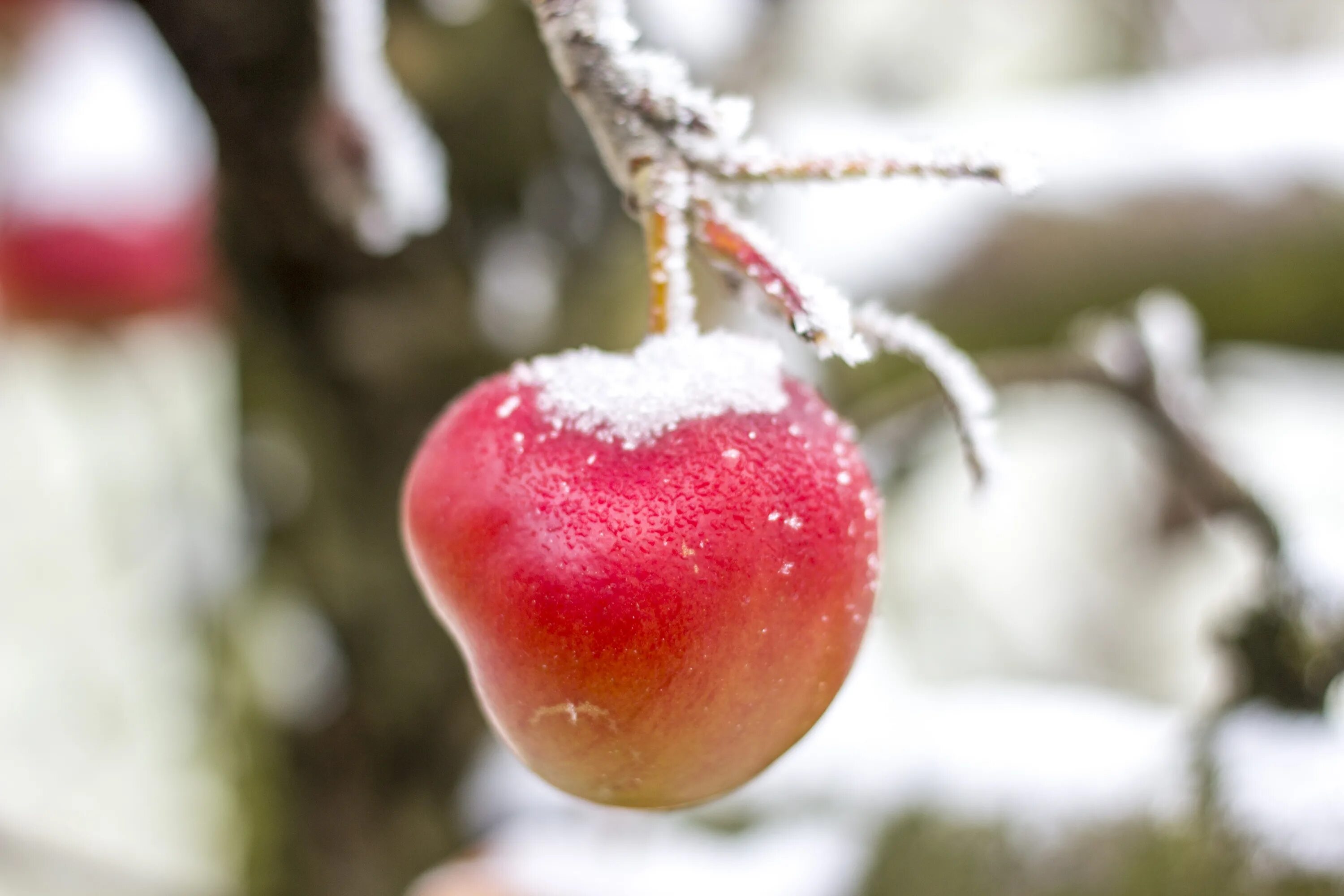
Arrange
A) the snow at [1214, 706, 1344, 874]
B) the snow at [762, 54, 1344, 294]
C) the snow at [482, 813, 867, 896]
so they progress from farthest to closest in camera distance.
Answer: the snow at [762, 54, 1344, 294] → the snow at [482, 813, 867, 896] → the snow at [1214, 706, 1344, 874]

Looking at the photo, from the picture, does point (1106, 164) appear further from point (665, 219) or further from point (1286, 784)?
point (665, 219)

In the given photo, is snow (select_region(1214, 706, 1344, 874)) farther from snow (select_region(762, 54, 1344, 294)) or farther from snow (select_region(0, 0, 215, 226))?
snow (select_region(0, 0, 215, 226))

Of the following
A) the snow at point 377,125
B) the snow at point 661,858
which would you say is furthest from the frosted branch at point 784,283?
the snow at point 661,858

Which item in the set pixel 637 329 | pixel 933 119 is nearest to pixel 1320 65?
pixel 933 119

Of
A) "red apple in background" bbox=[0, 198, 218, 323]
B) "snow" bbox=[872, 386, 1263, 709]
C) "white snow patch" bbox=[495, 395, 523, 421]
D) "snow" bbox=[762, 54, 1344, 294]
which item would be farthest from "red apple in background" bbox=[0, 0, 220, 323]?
"snow" bbox=[872, 386, 1263, 709]

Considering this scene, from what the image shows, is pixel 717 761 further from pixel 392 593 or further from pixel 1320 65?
pixel 1320 65

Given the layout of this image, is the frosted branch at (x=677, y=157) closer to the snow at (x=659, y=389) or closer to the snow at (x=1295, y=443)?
the snow at (x=659, y=389)
